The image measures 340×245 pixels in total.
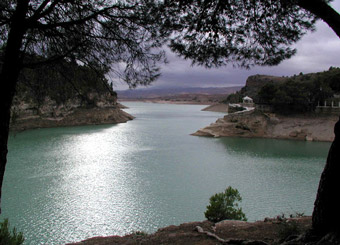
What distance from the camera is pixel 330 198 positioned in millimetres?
3539

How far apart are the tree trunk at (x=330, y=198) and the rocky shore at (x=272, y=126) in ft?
98.8

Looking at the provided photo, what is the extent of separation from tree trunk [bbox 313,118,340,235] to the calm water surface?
6.08 m

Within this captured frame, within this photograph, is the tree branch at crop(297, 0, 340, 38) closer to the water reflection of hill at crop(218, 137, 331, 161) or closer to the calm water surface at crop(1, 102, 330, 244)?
the calm water surface at crop(1, 102, 330, 244)

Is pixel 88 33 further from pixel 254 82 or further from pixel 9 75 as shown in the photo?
pixel 254 82

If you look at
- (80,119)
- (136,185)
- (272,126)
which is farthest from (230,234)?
(80,119)

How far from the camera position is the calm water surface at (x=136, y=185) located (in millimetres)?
9328

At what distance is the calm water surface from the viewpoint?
9.33 m

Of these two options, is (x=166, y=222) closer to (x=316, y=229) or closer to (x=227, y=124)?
(x=316, y=229)

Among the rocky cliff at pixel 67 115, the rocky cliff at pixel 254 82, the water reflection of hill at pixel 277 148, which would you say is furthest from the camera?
the rocky cliff at pixel 254 82

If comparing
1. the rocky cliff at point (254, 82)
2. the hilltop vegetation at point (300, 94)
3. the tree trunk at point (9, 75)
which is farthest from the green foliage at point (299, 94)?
the rocky cliff at point (254, 82)

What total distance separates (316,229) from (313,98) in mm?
35463

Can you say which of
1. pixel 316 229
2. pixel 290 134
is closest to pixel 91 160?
pixel 316 229

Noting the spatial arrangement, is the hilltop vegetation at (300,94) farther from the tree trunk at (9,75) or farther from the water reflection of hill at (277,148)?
the tree trunk at (9,75)

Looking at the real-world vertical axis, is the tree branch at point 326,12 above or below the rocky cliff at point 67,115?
above
